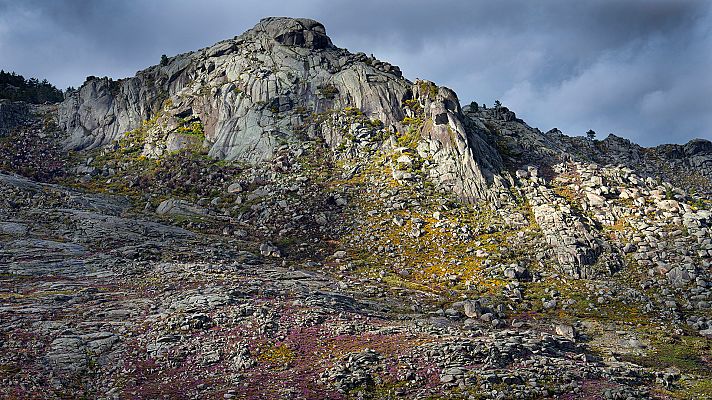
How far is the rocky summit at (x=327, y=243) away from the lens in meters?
28.6

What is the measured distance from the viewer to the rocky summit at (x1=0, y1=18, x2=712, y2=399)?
93.8 feet

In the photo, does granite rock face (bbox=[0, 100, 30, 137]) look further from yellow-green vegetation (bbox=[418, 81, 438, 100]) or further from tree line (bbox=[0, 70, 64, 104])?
yellow-green vegetation (bbox=[418, 81, 438, 100])

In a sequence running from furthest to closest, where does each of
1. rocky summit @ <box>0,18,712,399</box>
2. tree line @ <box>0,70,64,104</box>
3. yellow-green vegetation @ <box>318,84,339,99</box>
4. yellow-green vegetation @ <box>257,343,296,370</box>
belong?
tree line @ <box>0,70,64,104</box>
yellow-green vegetation @ <box>318,84,339,99</box>
yellow-green vegetation @ <box>257,343,296,370</box>
rocky summit @ <box>0,18,712,399</box>

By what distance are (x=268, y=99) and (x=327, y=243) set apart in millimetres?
34108

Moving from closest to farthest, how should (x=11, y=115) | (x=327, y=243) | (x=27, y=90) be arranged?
(x=327, y=243) < (x=11, y=115) < (x=27, y=90)

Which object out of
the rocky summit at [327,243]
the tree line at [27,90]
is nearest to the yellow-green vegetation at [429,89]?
the rocky summit at [327,243]

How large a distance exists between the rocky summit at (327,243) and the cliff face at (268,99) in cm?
42

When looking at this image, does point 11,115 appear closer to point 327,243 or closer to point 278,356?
point 327,243

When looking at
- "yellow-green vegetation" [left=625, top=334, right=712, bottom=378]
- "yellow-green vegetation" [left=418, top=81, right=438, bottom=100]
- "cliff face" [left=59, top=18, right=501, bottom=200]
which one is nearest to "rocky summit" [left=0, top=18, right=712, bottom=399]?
"yellow-green vegetation" [left=625, top=334, right=712, bottom=378]

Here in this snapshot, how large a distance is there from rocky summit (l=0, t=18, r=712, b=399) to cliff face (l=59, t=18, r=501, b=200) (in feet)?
1.38

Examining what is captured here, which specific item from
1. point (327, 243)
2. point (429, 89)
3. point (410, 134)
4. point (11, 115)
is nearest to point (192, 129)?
point (410, 134)

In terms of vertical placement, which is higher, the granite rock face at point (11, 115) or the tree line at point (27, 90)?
the tree line at point (27, 90)

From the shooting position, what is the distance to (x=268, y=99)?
8125 centimetres

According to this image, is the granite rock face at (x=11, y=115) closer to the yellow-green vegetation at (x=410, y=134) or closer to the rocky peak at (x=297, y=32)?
the rocky peak at (x=297, y=32)
